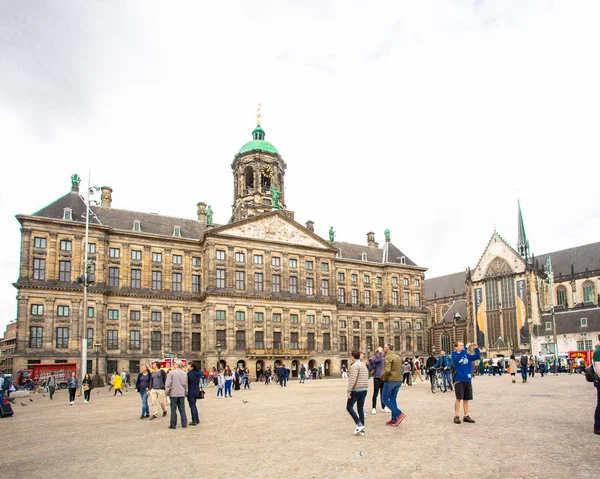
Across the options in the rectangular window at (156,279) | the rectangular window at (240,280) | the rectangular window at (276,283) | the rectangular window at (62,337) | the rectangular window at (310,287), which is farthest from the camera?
the rectangular window at (310,287)

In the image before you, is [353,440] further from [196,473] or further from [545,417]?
[545,417]

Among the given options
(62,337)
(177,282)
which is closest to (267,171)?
(177,282)

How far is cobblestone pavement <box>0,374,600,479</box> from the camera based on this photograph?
308 inches

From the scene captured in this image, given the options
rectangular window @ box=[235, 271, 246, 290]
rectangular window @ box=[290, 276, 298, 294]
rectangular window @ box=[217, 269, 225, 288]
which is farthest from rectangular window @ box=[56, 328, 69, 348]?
rectangular window @ box=[290, 276, 298, 294]

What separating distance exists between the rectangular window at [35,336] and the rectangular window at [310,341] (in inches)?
1089

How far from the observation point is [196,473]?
7.94 metres

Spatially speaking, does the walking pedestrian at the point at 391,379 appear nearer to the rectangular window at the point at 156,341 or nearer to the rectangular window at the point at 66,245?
the rectangular window at the point at 156,341

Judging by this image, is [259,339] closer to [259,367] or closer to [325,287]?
[259,367]

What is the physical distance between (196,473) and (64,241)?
154 feet

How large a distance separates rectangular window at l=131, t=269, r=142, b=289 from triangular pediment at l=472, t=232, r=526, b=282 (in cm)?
5496

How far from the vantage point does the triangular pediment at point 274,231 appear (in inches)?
2233

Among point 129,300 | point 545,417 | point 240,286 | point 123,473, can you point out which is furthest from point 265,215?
point 123,473

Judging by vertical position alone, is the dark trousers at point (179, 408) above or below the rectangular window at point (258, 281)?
below

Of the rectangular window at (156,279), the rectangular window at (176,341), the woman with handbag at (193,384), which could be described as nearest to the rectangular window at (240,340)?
the rectangular window at (176,341)
